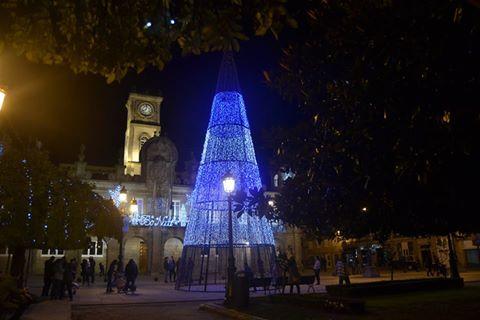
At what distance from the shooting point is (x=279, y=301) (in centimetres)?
1448

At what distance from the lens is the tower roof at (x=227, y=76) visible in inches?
922

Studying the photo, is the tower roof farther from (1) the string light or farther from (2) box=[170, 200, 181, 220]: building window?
(2) box=[170, 200, 181, 220]: building window

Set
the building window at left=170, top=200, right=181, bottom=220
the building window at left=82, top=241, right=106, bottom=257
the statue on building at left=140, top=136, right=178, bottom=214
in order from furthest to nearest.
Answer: the building window at left=170, top=200, right=181, bottom=220 → the statue on building at left=140, top=136, right=178, bottom=214 → the building window at left=82, top=241, right=106, bottom=257

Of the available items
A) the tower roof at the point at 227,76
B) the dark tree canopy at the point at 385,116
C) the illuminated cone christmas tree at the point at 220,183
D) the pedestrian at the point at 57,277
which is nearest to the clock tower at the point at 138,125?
the tower roof at the point at 227,76

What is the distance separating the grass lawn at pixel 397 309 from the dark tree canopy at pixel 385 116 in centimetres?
306

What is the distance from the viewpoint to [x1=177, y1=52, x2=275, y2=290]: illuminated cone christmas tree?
72.9 feet

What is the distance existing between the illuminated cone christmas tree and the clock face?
1471 inches

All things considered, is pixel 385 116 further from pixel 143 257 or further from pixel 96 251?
pixel 143 257

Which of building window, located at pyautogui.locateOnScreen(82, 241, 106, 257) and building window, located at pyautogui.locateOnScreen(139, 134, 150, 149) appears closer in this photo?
building window, located at pyautogui.locateOnScreen(82, 241, 106, 257)

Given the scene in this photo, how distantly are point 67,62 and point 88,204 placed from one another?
52.7 ft

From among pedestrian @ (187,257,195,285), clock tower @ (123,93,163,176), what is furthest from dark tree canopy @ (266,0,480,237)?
clock tower @ (123,93,163,176)

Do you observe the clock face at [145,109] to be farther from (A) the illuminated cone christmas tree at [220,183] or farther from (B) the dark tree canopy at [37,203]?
(B) the dark tree canopy at [37,203]

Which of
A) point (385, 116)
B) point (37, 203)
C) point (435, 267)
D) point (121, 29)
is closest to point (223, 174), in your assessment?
point (37, 203)

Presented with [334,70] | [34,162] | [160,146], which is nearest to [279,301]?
[334,70]
